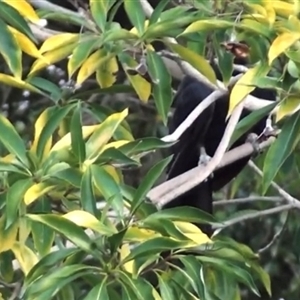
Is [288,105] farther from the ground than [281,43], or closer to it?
closer to it

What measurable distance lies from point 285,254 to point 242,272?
209 centimetres

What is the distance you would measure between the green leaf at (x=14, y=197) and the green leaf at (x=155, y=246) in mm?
196

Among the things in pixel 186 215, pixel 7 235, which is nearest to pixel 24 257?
pixel 7 235

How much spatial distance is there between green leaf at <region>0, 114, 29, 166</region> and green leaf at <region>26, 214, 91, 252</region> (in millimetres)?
149

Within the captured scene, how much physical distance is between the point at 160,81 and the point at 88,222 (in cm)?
42

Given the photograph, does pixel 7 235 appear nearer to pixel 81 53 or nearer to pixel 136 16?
pixel 81 53

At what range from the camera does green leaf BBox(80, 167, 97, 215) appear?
4.63 ft

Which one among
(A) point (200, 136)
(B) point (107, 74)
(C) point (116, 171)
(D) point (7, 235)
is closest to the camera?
(D) point (7, 235)

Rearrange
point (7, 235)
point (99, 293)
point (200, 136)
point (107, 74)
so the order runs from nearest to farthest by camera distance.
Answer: point (99, 293), point (7, 235), point (107, 74), point (200, 136)

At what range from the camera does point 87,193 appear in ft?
4.66

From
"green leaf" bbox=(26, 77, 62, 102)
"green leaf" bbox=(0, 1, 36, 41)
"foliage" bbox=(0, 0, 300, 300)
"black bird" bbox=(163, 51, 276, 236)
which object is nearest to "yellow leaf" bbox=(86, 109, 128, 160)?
"foliage" bbox=(0, 0, 300, 300)

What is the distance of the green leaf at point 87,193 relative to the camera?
1.41 m

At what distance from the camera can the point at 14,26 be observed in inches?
59.5

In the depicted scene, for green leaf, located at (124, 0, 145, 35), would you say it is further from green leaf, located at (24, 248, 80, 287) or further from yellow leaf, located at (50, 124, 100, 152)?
green leaf, located at (24, 248, 80, 287)
